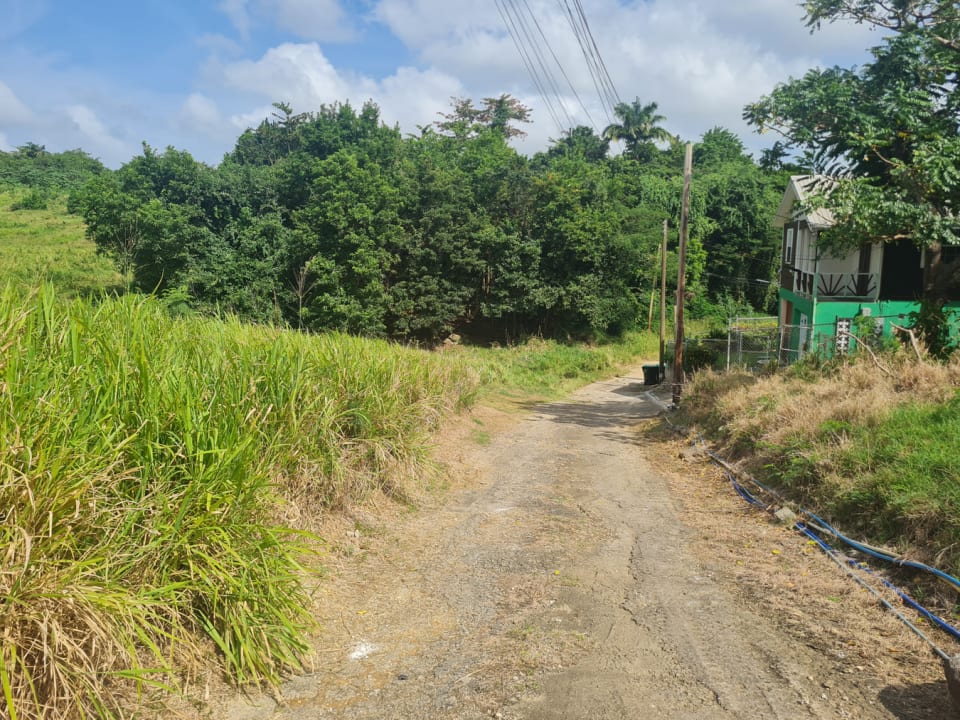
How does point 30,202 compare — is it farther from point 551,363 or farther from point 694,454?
point 694,454

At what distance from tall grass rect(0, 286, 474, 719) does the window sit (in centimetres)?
2433

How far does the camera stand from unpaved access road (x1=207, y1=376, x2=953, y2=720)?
4.30 meters

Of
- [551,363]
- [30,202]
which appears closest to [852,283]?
[551,363]

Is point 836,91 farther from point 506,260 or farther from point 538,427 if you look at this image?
point 506,260

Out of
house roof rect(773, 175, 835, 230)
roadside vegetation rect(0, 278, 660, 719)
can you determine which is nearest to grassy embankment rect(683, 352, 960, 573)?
house roof rect(773, 175, 835, 230)

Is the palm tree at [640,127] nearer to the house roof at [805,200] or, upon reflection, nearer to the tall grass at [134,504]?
the house roof at [805,200]

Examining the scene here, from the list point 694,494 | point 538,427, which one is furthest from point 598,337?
point 694,494

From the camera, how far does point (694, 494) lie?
10.0 meters

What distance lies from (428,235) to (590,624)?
1276 inches

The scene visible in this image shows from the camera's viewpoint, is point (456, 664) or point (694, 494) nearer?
point (456, 664)

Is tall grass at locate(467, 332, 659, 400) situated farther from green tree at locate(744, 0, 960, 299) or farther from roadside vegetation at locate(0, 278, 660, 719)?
roadside vegetation at locate(0, 278, 660, 719)

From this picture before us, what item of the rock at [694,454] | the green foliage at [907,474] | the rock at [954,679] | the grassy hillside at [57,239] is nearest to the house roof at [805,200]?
the rock at [694,454]

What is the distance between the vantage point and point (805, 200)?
578 inches

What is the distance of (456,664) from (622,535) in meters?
3.43
